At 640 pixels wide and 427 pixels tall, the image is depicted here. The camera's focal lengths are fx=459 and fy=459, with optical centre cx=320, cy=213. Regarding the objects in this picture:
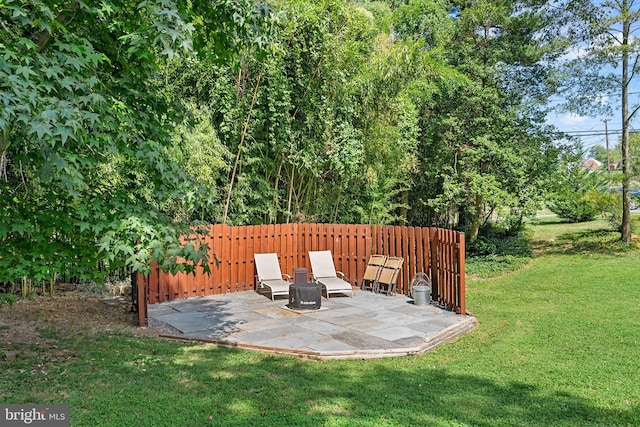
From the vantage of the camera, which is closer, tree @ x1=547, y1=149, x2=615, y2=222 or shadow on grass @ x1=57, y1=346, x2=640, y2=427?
shadow on grass @ x1=57, y1=346, x2=640, y2=427

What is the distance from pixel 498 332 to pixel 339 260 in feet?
12.3

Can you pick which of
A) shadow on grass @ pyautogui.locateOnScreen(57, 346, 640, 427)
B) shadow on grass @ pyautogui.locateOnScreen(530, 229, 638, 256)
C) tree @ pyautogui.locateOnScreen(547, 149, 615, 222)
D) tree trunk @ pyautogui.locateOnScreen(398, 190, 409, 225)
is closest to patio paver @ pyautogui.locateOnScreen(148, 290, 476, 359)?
shadow on grass @ pyautogui.locateOnScreen(57, 346, 640, 427)

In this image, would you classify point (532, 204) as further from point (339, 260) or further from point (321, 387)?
point (321, 387)

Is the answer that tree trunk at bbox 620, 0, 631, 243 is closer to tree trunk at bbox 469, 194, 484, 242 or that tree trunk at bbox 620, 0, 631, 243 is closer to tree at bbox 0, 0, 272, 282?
tree trunk at bbox 469, 194, 484, 242

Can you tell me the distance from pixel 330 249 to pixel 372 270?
1041 millimetres

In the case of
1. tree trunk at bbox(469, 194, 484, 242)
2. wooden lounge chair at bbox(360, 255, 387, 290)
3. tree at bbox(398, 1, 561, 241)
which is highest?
tree at bbox(398, 1, 561, 241)

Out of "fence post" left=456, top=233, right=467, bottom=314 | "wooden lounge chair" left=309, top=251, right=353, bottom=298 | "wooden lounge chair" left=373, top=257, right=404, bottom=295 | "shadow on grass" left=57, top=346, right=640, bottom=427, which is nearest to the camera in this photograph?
"shadow on grass" left=57, top=346, right=640, bottom=427

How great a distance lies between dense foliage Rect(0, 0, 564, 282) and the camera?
299 centimetres

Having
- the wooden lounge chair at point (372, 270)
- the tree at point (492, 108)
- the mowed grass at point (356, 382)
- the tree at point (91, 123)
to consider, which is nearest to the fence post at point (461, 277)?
the mowed grass at point (356, 382)

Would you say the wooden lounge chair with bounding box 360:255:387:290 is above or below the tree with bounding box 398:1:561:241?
below

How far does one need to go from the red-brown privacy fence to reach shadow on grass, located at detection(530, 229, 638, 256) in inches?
A: 243

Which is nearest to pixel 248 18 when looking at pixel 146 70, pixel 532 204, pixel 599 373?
pixel 146 70

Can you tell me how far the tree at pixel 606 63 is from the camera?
11.2 meters

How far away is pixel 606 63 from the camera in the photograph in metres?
11.7
